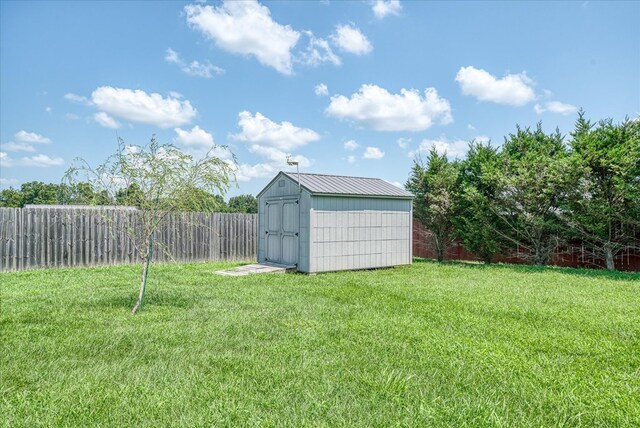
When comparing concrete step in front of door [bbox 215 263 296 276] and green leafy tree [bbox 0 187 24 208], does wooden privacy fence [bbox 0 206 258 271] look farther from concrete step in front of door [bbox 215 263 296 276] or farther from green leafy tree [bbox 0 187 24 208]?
green leafy tree [bbox 0 187 24 208]

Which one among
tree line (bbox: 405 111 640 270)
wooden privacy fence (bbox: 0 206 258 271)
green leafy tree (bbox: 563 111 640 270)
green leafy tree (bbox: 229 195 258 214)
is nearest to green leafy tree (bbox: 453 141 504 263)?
tree line (bbox: 405 111 640 270)

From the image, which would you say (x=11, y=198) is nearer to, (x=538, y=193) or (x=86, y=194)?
(x=86, y=194)

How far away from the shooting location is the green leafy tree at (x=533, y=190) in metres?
9.84

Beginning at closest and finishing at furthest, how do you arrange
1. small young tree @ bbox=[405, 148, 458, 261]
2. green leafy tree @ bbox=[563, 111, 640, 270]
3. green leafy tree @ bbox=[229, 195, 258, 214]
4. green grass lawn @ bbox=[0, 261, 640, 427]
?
green grass lawn @ bbox=[0, 261, 640, 427], green leafy tree @ bbox=[563, 111, 640, 270], small young tree @ bbox=[405, 148, 458, 261], green leafy tree @ bbox=[229, 195, 258, 214]

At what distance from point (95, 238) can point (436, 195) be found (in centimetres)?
1024

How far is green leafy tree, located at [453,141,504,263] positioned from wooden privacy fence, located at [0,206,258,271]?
22.3 feet

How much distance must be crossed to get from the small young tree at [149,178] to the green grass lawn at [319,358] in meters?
1.28

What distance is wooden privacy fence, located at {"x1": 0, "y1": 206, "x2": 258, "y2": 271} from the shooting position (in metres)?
8.99

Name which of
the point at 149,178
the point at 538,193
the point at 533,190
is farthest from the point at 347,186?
the point at 149,178

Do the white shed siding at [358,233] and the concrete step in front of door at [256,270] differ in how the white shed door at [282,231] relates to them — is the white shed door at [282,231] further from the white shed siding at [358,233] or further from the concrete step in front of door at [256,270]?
the white shed siding at [358,233]

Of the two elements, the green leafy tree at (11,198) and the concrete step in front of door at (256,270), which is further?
the green leafy tree at (11,198)

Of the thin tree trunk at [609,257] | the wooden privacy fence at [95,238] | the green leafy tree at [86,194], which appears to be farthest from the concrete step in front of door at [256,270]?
the thin tree trunk at [609,257]

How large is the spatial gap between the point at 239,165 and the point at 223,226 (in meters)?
6.76

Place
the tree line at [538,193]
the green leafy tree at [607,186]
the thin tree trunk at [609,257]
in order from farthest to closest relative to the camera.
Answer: the thin tree trunk at [609,257] < the tree line at [538,193] < the green leafy tree at [607,186]
